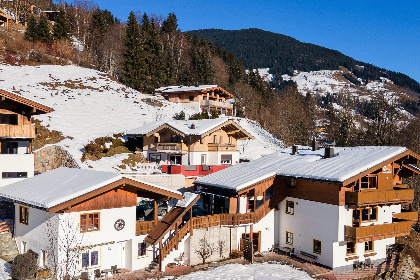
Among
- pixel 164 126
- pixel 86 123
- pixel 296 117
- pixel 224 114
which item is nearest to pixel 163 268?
pixel 164 126

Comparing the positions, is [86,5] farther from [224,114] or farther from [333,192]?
[333,192]

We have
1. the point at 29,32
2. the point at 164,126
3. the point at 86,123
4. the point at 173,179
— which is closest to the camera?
the point at 173,179

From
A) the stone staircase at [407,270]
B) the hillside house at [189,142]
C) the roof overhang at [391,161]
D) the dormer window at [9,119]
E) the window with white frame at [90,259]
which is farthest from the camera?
the hillside house at [189,142]

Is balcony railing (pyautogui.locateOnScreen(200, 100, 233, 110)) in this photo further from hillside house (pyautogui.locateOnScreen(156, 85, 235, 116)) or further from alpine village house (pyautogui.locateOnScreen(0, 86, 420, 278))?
alpine village house (pyautogui.locateOnScreen(0, 86, 420, 278))

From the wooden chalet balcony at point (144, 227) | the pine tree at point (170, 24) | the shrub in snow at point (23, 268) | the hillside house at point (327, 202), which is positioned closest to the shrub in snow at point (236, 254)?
the hillside house at point (327, 202)

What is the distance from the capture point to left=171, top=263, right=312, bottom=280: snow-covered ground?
19.6m

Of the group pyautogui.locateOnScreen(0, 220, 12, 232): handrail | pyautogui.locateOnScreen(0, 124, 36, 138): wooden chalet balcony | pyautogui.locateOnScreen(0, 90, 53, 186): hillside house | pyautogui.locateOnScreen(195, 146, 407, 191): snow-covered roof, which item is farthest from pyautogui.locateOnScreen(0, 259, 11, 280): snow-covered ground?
pyautogui.locateOnScreen(195, 146, 407, 191): snow-covered roof

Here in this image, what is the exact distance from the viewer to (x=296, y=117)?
72438 mm

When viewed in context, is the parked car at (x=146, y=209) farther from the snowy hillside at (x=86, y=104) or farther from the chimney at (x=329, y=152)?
the snowy hillside at (x=86, y=104)

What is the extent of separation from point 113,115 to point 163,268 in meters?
33.7

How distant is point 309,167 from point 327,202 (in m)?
2.82

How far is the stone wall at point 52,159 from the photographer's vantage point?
116ft

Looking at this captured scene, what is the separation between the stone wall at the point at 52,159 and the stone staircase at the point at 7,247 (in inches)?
547

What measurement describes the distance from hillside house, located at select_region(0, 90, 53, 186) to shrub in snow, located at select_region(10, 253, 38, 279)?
35.1 feet
